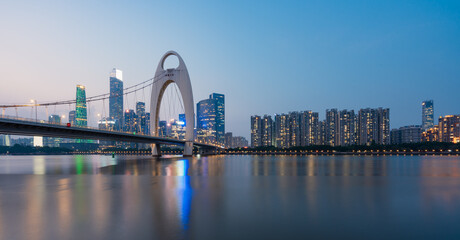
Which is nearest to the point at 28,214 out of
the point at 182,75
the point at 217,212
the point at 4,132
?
the point at 217,212

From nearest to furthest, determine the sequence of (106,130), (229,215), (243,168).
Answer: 1. (229,215)
2. (243,168)
3. (106,130)

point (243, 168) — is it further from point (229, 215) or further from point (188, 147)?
point (188, 147)

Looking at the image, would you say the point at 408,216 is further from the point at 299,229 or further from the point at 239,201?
the point at 239,201

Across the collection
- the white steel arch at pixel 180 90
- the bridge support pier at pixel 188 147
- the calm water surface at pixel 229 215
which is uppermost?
the white steel arch at pixel 180 90

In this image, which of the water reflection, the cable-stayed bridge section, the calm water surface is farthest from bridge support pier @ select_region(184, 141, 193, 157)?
the calm water surface

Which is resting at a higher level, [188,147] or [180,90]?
[180,90]

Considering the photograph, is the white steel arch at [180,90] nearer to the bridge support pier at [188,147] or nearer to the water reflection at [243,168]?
the bridge support pier at [188,147]

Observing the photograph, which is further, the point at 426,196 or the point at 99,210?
the point at 426,196

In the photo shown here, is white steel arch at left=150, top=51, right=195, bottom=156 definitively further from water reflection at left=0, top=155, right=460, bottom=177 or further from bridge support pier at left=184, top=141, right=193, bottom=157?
water reflection at left=0, top=155, right=460, bottom=177

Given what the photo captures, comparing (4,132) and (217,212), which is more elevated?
(4,132)

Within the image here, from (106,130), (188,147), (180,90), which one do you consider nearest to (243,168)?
(106,130)

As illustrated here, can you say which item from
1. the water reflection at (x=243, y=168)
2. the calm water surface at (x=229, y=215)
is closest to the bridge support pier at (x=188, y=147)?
the water reflection at (x=243, y=168)
